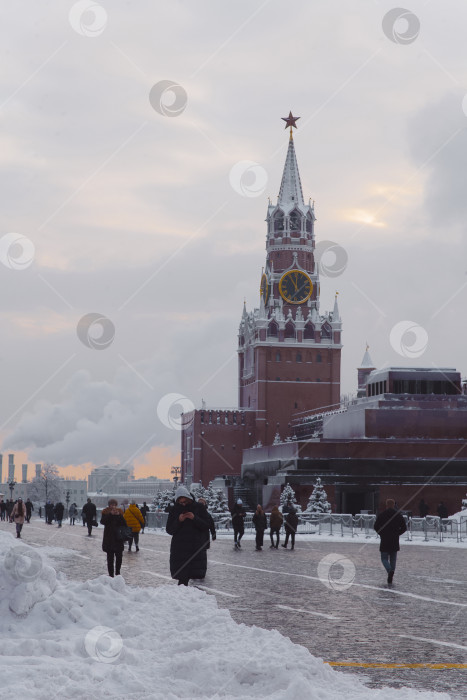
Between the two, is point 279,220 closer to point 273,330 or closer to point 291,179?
point 291,179

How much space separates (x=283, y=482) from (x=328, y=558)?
40.9 m

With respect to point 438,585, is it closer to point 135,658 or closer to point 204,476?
point 135,658

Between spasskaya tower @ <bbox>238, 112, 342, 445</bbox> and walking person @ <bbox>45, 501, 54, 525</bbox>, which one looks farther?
spasskaya tower @ <bbox>238, 112, 342, 445</bbox>

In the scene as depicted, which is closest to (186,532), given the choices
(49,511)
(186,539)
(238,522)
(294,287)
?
(186,539)

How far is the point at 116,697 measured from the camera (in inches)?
248

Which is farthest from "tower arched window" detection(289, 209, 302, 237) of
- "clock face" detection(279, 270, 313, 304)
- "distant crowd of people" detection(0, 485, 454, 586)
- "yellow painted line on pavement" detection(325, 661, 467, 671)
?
"yellow painted line on pavement" detection(325, 661, 467, 671)

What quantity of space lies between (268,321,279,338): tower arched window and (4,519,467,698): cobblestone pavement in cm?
7410

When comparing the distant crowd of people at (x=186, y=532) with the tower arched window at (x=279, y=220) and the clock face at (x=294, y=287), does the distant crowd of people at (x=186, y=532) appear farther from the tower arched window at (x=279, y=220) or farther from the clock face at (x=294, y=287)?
the tower arched window at (x=279, y=220)

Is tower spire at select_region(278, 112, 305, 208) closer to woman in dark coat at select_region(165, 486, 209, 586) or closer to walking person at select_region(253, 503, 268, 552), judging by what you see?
walking person at select_region(253, 503, 268, 552)

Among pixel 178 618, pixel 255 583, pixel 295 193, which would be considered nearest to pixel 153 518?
pixel 255 583

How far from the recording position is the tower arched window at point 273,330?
10094cm

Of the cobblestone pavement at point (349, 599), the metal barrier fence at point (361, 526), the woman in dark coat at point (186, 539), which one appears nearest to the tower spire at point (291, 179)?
the metal barrier fence at point (361, 526)

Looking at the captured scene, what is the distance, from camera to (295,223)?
105m

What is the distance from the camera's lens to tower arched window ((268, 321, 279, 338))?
10094 centimetres
